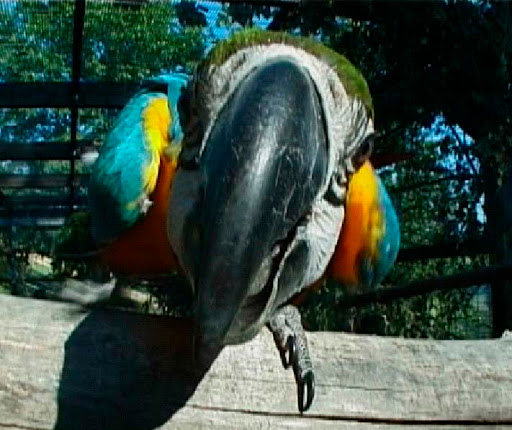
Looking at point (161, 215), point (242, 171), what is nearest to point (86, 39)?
point (161, 215)

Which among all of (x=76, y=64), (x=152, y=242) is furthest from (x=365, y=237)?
(x=76, y=64)

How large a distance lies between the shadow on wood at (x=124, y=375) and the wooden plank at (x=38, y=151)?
8.54ft

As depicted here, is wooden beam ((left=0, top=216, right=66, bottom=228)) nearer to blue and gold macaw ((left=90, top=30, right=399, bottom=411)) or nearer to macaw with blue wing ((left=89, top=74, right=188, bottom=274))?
macaw with blue wing ((left=89, top=74, right=188, bottom=274))

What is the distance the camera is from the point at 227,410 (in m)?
0.99

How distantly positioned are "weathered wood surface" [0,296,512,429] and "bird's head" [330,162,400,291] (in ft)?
0.74

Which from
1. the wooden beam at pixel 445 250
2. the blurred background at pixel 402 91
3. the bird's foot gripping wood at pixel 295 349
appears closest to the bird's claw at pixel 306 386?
the bird's foot gripping wood at pixel 295 349

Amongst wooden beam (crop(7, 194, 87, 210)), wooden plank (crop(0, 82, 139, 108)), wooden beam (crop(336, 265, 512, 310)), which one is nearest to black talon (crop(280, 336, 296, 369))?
wooden beam (crop(336, 265, 512, 310))

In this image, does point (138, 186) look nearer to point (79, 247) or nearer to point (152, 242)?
point (152, 242)

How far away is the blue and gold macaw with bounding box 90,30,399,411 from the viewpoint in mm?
763

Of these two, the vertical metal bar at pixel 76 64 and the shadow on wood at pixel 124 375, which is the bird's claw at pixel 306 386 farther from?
the vertical metal bar at pixel 76 64

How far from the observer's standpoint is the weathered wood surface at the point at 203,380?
97 centimetres

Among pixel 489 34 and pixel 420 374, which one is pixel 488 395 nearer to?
pixel 420 374

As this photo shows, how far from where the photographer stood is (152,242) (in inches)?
50.3

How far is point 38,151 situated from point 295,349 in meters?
2.84
